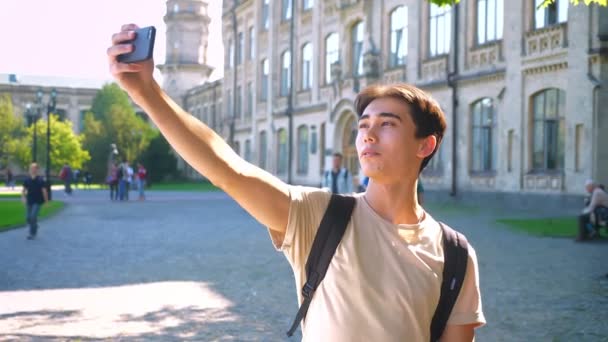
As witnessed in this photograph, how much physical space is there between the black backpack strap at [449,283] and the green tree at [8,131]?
239 ft

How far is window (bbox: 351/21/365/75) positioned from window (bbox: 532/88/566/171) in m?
12.3

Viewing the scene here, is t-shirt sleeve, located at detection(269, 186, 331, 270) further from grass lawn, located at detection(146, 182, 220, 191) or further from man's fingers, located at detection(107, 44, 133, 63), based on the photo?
grass lawn, located at detection(146, 182, 220, 191)

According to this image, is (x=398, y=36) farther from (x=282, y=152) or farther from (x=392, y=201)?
(x=392, y=201)

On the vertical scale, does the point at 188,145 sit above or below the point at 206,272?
above

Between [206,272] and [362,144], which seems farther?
[206,272]

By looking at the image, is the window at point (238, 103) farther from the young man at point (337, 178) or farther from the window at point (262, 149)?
the young man at point (337, 178)

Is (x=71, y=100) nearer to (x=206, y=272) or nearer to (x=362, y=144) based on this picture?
(x=206, y=272)

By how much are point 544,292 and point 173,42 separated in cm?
6851

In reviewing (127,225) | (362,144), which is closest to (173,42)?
(127,225)

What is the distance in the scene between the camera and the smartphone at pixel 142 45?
5.58 ft

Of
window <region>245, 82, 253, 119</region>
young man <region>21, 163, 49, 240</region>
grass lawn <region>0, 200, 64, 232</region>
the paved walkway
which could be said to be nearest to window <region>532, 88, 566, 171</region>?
the paved walkway

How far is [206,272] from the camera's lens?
10.9 m

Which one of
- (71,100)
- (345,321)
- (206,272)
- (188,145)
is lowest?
(206,272)

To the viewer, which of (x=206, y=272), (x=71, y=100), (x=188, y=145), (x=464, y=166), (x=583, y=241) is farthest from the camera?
(x=71, y=100)
